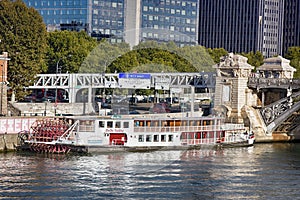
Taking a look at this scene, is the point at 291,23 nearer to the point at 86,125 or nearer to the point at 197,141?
the point at 197,141

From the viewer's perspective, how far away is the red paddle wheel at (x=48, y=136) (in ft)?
216

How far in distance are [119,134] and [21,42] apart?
24.4m

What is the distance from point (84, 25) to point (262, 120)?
67028 millimetres

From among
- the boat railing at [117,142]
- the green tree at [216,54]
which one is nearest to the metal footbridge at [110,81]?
the boat railing at [117,142]

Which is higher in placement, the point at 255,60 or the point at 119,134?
the point at 255,60

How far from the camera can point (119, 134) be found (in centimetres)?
6844

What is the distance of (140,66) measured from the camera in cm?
11150

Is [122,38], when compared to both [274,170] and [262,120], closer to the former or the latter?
[262,120]

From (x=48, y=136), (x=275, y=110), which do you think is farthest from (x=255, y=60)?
(x=48, y=136)

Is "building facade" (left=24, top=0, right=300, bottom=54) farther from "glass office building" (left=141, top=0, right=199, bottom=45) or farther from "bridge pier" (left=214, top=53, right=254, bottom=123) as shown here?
"bridge pier" (left=214, top=53, right=254, bottom=123)

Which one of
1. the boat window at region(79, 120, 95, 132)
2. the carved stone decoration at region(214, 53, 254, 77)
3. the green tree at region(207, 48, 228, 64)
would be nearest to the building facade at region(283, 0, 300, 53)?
the green tree at region(207, 48, 228, 64)

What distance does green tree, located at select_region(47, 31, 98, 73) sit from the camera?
354 feet

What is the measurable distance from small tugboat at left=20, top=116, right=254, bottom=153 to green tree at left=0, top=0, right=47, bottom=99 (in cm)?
1752

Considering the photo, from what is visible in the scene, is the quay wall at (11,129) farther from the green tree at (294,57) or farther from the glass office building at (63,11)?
the glass office building at (63,11)
